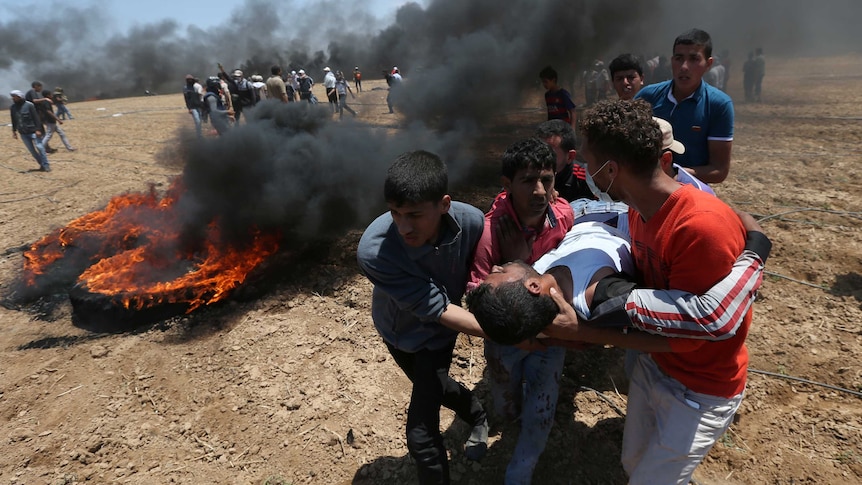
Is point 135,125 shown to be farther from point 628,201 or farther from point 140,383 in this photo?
point 628,201

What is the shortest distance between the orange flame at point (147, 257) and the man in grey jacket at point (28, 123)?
5622mm

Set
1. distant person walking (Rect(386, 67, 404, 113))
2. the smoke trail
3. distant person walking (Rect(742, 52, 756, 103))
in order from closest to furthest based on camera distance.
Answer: the smoke trail → distant person walking (Rect(386, 67, 404, 113)) → distant person walking (Rect(742, 52, 756, 103))

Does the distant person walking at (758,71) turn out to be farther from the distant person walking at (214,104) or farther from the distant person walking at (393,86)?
the distant person walking at (214,104)

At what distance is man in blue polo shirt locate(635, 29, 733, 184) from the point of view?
9.20ft

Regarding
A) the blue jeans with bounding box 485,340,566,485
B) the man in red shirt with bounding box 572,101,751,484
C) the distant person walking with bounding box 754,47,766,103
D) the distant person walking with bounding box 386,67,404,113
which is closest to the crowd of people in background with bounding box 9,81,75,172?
the distant person walking with bounding box 386,67,404,113

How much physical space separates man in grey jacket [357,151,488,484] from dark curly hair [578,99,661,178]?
657 mm

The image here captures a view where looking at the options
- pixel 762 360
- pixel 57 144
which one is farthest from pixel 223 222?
pixel 57 144

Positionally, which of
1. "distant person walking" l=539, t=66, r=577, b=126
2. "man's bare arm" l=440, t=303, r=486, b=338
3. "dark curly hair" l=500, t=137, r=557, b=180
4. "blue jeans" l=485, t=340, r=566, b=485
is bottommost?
"blue jeans" l=485, t=340, r=566, b=485

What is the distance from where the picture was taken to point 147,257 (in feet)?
15.4

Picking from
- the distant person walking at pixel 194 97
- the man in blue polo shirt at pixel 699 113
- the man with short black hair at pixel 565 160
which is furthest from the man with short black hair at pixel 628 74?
the distant person walking at pixel 194 97

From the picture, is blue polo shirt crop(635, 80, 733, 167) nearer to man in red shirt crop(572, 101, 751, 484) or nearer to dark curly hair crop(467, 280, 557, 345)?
man in red shirt crop(572, 101, 751, 484)

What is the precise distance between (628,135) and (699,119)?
1.81 m

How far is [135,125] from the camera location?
50.4 feet

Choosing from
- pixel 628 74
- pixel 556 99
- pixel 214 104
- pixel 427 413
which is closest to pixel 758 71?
pixel 556 99
